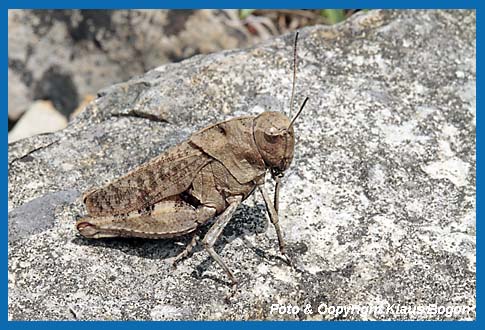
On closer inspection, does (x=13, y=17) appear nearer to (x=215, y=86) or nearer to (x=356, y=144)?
(x=215, y=86)

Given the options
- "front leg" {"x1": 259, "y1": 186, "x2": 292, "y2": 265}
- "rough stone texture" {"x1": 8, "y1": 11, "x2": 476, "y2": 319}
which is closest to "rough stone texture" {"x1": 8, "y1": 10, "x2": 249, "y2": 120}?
"rough stone texture" {"x1": 8, "y1": 11, "x2": 476, "y2": 319}

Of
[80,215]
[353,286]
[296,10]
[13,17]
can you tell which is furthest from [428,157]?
[13,17]

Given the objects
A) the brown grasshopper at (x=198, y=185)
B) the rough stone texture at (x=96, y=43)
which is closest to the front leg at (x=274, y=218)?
the brown grasshopper at (x=198, y=185)

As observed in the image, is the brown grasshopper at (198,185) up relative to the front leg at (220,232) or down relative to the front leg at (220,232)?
up

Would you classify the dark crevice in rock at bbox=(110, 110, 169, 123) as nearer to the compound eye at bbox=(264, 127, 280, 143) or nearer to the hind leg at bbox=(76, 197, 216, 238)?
the hind leg at bbox=(76, 197, 216, 238)

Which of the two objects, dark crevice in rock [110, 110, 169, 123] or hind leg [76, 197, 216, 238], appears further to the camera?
dark crevice in rock [110, 110, 169, 123]

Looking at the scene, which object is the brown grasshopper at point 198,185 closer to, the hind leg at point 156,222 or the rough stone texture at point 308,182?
the hind leg at point 156,222
